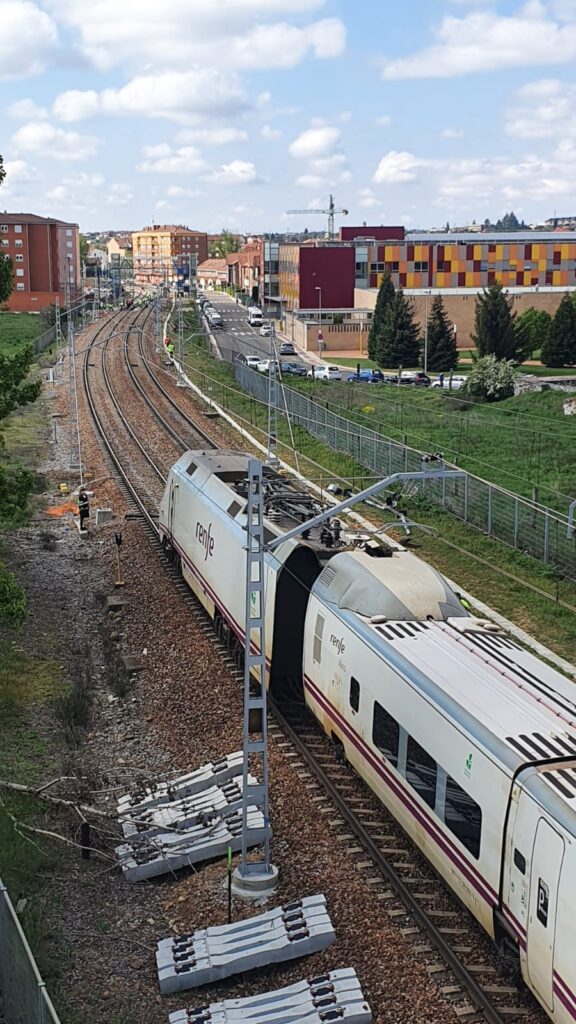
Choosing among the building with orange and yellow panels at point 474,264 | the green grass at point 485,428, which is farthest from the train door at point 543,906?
the building with orange and yellow panels at point 474,264

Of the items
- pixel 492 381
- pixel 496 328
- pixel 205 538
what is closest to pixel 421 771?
pixel 205 538

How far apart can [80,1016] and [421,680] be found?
194 inches

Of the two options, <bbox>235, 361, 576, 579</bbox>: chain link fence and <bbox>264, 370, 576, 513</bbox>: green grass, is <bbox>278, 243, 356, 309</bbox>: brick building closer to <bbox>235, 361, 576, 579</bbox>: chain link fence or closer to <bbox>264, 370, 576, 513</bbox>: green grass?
<bbox>264, 370, 576, 513</bbox>: green grass

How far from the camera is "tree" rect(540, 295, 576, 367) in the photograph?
227 feet

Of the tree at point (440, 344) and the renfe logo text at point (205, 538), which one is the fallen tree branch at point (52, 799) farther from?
the tree at point (440, 344)

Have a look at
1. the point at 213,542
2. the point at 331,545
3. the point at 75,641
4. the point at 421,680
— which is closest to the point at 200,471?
the point at 213,542

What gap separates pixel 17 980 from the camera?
9695 mm

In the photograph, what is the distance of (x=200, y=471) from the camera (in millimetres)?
23016

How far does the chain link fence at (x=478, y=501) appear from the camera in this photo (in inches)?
1040

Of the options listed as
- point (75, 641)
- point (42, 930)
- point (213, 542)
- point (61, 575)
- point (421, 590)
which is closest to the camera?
point (42, 930)

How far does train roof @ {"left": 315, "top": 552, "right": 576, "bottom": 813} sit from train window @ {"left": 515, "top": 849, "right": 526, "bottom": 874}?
72 cm

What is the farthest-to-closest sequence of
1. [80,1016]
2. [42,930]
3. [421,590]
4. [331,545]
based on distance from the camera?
1. [331,545]
2. [421,590]
3. [42,930]
4. [80,1016]

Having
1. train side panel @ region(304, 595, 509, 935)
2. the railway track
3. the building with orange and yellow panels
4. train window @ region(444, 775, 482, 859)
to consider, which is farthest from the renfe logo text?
the building with orange and yellow panels

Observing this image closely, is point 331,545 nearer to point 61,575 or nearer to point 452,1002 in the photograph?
point 452,1002
